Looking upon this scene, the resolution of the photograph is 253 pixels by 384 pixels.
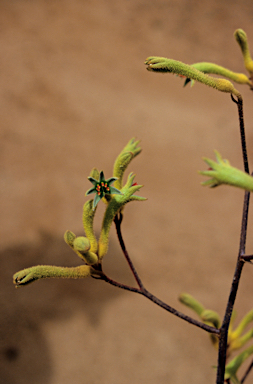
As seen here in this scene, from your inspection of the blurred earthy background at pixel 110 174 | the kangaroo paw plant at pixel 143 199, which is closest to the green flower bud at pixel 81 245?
the kangaroo paw plant at pixel 143 199

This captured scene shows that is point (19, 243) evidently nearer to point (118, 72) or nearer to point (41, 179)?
point (41, 179)

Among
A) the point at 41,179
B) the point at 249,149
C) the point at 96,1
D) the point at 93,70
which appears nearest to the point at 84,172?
the point at 41,179

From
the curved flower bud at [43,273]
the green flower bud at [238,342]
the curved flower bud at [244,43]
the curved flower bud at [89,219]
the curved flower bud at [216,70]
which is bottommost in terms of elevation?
the green flower bud at [238,342]

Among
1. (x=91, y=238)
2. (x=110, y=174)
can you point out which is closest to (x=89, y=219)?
(x=91, y=238)

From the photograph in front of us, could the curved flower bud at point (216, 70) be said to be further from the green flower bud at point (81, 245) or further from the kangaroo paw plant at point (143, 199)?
the green flower bud at point (81, 245)

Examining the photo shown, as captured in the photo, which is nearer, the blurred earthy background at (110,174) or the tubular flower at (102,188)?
the tubular flower at (102,188)

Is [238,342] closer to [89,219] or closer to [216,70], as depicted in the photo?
[89,219]

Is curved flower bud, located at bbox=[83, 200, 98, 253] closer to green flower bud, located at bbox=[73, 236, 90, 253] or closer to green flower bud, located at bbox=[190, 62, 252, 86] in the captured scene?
green flower bud, located at bbox=[73, 236, 90, 253]
